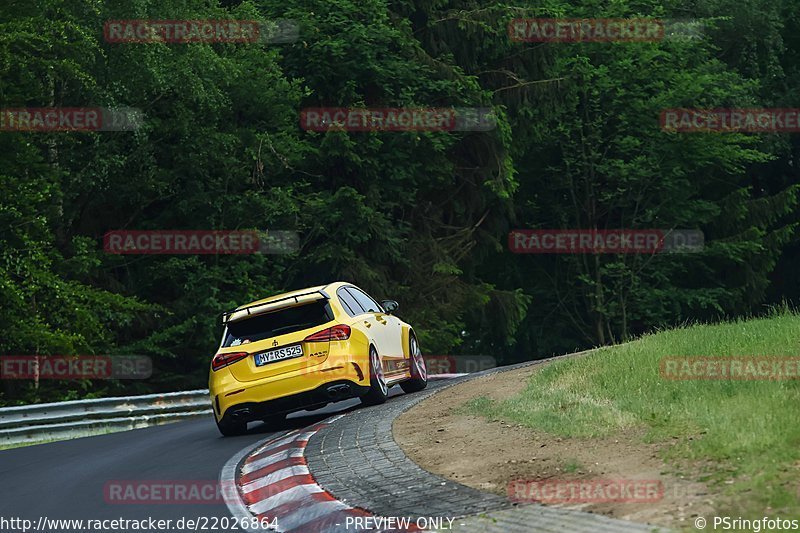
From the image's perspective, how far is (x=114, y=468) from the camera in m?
13.2

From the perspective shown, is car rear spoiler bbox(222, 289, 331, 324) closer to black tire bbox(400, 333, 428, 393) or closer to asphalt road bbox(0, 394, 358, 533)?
asphalt road bbox(0, 394, 358, 533)

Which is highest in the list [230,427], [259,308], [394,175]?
[259,308]

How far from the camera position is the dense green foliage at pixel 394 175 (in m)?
29.1

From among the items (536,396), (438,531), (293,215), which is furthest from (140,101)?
(438,531)

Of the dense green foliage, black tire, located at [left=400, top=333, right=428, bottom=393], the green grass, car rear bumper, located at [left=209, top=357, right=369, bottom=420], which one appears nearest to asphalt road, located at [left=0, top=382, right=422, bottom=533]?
car rear bumper, located at [left=209, top=357, right=369, bottom=420]

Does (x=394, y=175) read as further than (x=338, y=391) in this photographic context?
Yes

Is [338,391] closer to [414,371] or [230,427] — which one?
[230,427]

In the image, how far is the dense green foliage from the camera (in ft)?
95.5

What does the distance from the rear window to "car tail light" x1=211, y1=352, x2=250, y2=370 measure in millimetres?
164

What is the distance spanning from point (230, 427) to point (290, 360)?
130cm

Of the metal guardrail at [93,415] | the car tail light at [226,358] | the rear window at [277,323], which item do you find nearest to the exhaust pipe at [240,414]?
the car tail light at [226,358]

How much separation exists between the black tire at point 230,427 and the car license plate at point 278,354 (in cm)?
87

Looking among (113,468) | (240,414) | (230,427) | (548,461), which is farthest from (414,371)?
(548,461)

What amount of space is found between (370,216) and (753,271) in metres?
21.5
